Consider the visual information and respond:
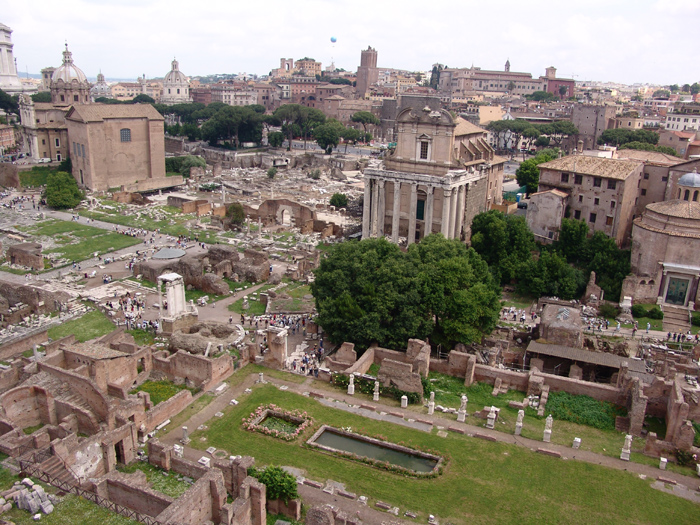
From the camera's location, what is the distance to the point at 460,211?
54.0 meters

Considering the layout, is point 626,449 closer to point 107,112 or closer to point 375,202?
point 375,202

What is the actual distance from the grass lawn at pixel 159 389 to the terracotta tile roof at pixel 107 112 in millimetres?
58011

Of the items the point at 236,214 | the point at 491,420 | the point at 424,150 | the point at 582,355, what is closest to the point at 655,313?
the point at 582,355

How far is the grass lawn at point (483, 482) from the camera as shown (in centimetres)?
2198

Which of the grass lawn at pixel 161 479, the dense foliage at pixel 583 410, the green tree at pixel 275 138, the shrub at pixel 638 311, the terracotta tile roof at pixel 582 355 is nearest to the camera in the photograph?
the grass lawn at pixel 161 479

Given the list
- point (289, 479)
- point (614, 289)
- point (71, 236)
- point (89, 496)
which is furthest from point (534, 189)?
point (89, 496)

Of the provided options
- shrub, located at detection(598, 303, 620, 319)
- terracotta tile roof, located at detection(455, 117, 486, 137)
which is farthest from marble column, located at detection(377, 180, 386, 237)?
shrub, located at detection(598, 303, 620, 319)

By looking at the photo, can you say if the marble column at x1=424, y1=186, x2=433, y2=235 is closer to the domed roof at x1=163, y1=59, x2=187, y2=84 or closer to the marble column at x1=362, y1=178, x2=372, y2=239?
the marble column at x1=362, y1=178, x2=372, y2=239

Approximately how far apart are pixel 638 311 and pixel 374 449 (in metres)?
24.0

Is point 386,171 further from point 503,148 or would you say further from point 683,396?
point 503,148

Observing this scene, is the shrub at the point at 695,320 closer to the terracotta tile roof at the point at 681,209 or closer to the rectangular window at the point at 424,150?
the terracotta tile roof at the point at 681,209

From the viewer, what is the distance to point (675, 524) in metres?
21.7

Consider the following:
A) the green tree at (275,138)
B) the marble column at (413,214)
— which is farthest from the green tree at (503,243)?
the green tree at (275,138)

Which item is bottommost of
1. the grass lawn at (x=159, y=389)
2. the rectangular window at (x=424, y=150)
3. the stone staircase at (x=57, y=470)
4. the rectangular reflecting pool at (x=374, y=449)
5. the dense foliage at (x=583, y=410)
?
the rectangular reflecting pool at (x=374, y=449)
